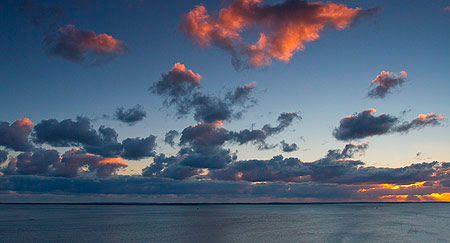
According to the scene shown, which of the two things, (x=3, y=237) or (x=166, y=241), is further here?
(x=3, y=237)

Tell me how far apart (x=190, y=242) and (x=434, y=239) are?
61.9 meters

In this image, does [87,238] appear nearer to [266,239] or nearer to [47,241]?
[47,241]

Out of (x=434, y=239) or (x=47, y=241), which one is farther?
(x=434, y=239)

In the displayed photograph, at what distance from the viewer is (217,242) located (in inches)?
3253

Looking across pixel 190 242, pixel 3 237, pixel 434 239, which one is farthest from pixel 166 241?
pixel 434 239

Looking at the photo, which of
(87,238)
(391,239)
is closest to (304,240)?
(391,239)

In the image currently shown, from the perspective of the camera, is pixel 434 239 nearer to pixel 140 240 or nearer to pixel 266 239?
pixel 266 239

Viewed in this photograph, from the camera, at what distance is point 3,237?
91.8 metres

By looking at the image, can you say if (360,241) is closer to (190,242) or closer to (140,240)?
(190,242)

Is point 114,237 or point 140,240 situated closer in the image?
point 140,240

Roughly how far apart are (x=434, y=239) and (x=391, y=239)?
11572 millimetres

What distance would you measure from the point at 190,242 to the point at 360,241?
3982 centimetres

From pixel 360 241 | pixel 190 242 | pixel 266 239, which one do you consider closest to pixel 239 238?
pixel 266 239

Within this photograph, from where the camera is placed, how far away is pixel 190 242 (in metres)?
82.6
